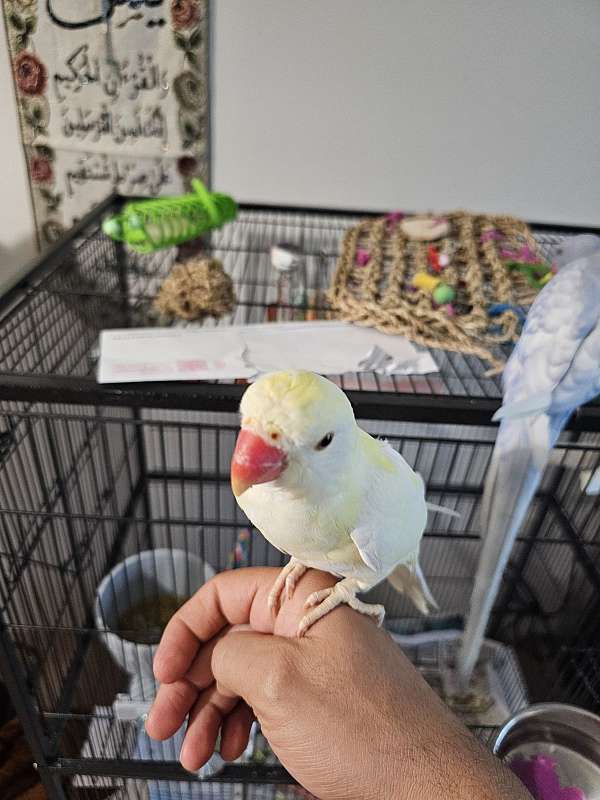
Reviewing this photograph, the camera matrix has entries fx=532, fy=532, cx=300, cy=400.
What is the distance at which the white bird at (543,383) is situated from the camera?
504 millimetres

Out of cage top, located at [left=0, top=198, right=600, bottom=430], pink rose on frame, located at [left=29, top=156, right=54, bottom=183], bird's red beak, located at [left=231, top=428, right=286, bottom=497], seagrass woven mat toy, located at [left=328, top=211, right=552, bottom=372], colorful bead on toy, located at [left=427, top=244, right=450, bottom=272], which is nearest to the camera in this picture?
bird's red beak, located at [left=231, top=428, right=286, bottom=497]

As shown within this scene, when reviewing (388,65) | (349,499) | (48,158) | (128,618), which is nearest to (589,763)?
(349,499)

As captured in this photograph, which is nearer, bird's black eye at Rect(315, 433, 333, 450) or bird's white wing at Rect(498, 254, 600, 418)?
bird's black eye at Rect(315, 433, 333, 450)

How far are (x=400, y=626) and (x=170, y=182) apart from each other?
3.07 ft

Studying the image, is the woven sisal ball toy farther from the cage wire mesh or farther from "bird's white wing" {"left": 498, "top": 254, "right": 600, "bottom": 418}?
"bird's white wing" {"left": 498, "top": 254, "right": 600, "bottom": 418}

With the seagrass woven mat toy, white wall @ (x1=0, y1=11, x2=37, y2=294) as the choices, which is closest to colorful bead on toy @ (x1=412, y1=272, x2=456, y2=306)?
the seagrass woven mat toy

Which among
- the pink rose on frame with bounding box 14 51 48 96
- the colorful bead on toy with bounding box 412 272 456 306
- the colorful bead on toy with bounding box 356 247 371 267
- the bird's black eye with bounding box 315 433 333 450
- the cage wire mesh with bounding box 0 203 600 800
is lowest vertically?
the cage wire mesh with bounding box 0 203 600 800

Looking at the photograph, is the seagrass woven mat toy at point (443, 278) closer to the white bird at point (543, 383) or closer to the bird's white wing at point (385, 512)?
the white bird at point (543, 383)

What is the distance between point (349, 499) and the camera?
350 mm

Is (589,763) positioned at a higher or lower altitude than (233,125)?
lower

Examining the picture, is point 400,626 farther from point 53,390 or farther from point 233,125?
point 233,125

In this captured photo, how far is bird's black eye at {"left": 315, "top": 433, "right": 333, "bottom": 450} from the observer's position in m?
0.31

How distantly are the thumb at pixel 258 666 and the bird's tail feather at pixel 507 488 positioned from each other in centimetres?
26

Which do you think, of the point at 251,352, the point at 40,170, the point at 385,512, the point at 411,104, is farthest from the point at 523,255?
the point at 40,170
